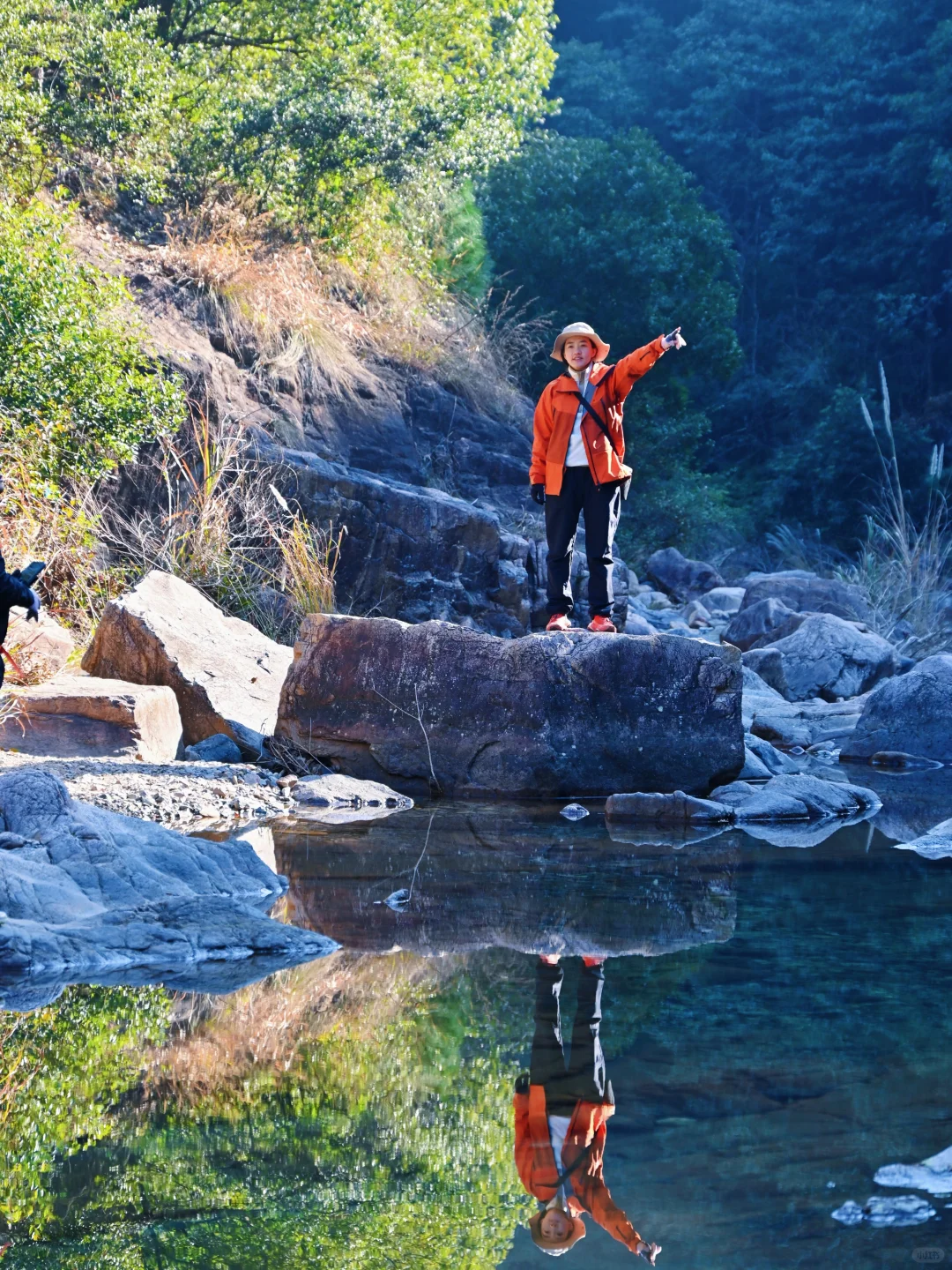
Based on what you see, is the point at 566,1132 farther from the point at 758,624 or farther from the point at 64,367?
the point at 758,624

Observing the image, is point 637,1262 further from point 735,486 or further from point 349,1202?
point 735,486

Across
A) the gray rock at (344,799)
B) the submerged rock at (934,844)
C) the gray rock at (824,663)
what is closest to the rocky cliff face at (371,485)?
the gray rock at (824,663)

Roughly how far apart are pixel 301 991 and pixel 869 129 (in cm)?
2363

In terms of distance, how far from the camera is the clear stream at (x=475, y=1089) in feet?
6.51

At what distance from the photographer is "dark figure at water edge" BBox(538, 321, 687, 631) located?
7.37 metres

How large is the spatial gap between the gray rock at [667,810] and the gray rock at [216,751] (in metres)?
1.98

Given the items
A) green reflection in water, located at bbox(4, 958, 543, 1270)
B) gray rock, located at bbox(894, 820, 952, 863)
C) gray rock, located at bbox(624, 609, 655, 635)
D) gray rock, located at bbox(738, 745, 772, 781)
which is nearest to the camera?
green reflection in water, located at bbox(4, 958, 543, 1270)

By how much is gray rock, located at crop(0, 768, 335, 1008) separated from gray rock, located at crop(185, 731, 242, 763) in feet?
8.41

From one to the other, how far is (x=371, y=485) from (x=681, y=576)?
24.9ft

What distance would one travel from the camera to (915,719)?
8633 millimetres

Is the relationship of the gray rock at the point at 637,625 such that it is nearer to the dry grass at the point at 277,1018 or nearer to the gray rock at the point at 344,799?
the gray rock at the point at 344,799

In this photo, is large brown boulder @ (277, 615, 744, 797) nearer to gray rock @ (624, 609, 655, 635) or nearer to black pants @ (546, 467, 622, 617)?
black pants @ (546, 467, 622, 617)

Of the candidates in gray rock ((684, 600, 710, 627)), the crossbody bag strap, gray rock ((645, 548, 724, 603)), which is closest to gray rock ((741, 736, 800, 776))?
the crossbody bag strap

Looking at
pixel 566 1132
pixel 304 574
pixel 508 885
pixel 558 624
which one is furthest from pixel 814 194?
pixel 566 1132
